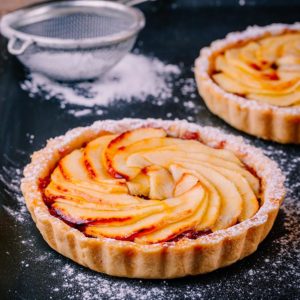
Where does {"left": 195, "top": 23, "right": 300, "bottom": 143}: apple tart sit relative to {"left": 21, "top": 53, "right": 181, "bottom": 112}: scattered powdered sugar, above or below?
above

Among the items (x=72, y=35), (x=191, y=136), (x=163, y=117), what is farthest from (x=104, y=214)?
(x=72, y=35)

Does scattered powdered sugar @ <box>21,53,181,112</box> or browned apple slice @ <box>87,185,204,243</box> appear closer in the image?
browned apple slice @ <box>87,185,204,243</box>

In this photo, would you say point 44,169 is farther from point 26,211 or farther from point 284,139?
point 284,139

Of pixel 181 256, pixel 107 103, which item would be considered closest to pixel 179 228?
pixel 181 256

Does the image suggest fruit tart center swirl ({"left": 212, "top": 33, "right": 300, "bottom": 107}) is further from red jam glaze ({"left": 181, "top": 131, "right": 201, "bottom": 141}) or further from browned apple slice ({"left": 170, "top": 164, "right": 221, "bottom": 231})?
browned apple slice ({"left": 170, "top": 164, "right": 221, "bottom": 231})

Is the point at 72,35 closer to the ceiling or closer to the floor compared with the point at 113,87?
closer to the ceiling

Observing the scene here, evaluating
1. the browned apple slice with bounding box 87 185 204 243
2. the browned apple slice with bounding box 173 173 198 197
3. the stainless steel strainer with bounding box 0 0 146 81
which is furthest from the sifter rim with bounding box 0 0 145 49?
the browned apple slice with bounding box 87 185 204 243

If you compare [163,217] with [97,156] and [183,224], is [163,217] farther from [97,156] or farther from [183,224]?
[97,156]

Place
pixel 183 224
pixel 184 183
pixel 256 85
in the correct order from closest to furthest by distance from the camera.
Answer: pixel 183 224, pixel 184 183, pixel 256 85
